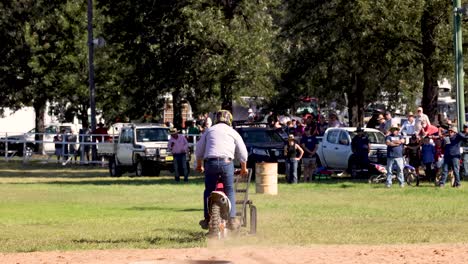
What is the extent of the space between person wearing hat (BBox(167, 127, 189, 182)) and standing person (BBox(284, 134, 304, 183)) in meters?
3.88

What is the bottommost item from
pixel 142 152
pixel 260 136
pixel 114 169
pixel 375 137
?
pixel 114 169

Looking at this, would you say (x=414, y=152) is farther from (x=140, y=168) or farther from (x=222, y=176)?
(x=222, y=176)

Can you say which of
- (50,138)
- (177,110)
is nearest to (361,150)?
(177,110)

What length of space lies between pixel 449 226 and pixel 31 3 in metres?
49.9

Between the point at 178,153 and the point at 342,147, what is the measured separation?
5360 mm

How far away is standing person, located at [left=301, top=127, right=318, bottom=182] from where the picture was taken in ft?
116

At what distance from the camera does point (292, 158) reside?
112 feet

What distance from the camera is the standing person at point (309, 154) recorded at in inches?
1398

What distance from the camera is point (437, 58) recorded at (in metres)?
41.2

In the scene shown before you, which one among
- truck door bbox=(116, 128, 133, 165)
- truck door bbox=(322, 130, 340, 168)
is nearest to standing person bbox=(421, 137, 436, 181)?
truck door bbox=(322, 130, 340, 168)

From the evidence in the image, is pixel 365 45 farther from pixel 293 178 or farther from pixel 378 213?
pixel 378 213

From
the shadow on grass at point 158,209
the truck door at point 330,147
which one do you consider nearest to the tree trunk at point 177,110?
the truck door at point 330,147

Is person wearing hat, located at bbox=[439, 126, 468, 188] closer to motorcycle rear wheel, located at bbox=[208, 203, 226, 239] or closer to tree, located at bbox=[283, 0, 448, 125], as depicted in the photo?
tree, located at bbox=[283, 0, 448, 125]

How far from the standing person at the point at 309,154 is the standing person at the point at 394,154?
421 cm
